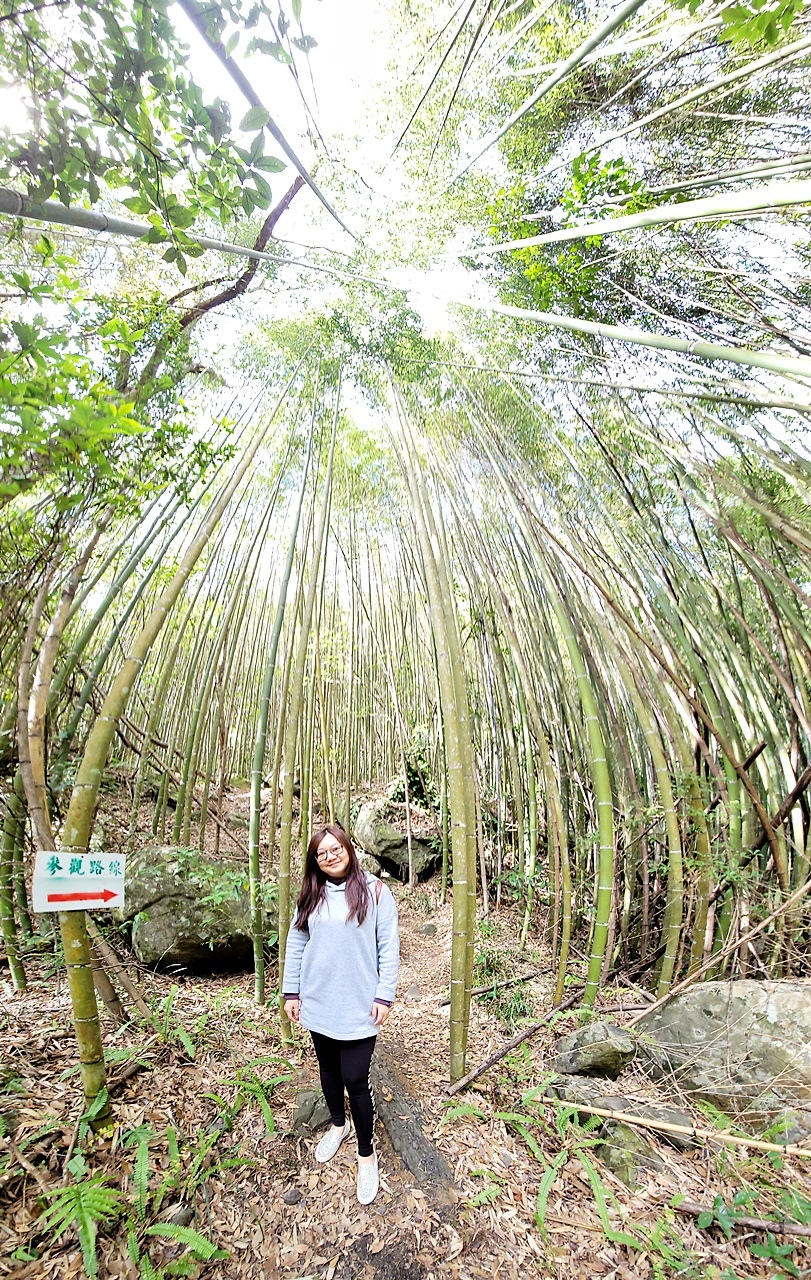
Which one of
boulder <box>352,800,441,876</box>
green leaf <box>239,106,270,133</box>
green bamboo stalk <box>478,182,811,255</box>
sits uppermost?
green leaf <box>239,106,270,133</box>

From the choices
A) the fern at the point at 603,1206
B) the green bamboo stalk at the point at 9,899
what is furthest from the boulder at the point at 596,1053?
the green bamboo stalk at the point at 9,899

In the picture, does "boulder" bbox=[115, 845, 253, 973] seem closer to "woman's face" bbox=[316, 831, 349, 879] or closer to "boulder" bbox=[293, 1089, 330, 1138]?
"boulder" bbox=[293, 1089, 330, 1138]

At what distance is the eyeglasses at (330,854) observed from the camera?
1592 millimetres

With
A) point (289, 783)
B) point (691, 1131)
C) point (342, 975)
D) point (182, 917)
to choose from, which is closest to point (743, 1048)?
point (691, 1131)

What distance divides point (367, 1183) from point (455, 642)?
1655 millimetres

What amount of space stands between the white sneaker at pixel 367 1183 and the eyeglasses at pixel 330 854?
33.8 inches

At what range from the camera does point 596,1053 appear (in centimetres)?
187

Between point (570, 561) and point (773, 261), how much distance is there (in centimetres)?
159

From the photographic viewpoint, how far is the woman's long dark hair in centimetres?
158

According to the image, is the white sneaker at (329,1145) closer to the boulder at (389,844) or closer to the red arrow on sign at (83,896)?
the red arrow on sign at (83,896)

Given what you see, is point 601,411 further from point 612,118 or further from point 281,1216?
point 281,1216

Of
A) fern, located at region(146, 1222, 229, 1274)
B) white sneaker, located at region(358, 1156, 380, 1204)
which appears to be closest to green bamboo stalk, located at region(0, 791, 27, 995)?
fern, located at region(146, 1222, 229, 1274)

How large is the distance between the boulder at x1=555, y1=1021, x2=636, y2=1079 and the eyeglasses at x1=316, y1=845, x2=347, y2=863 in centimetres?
122

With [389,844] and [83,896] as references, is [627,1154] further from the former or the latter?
[389,844]
